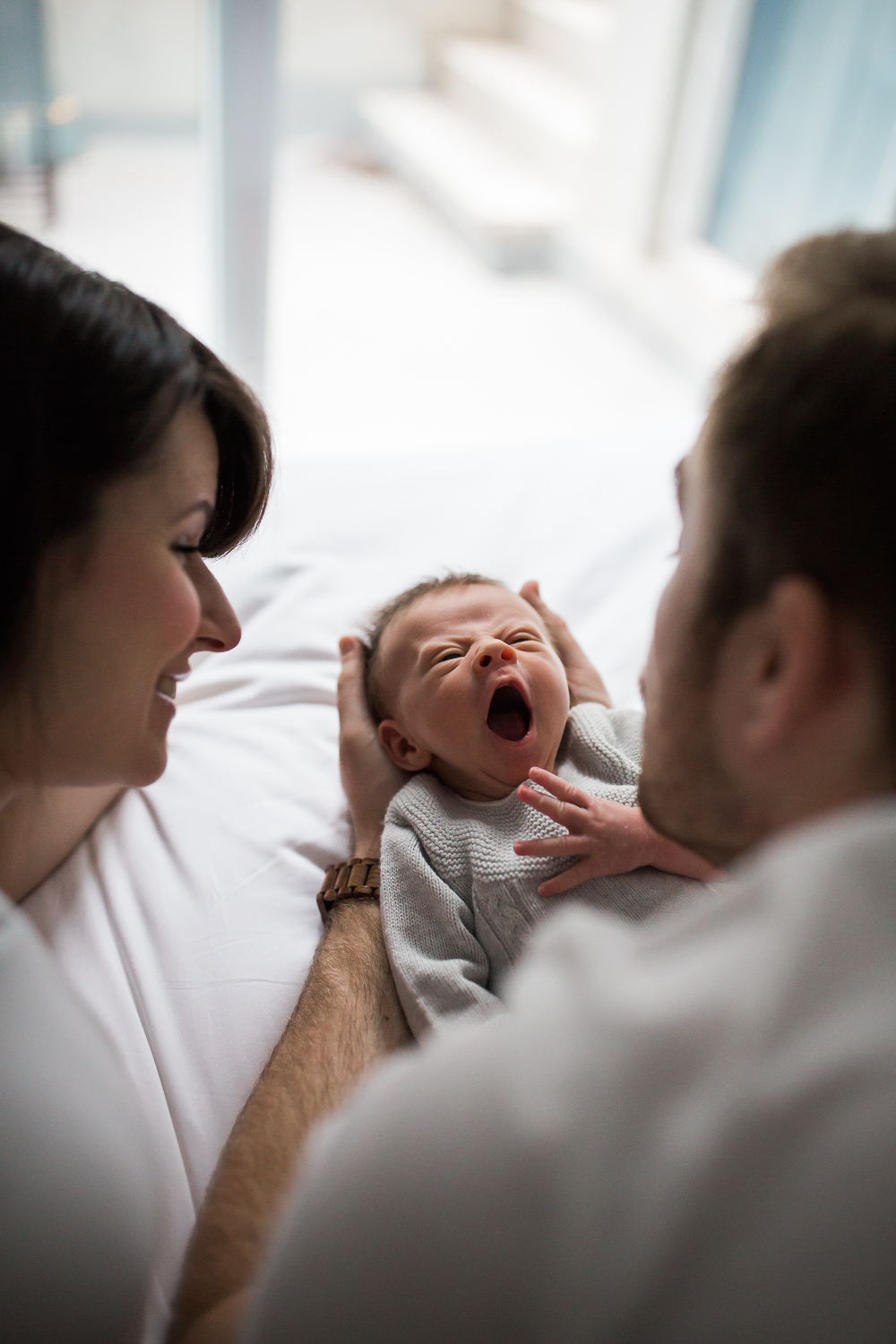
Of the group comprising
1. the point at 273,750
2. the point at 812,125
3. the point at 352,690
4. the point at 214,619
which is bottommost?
the point at 273,750

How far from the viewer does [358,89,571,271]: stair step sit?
433 cm

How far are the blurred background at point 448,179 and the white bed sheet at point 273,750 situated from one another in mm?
719

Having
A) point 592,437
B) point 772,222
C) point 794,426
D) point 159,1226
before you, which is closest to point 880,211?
point 772,222

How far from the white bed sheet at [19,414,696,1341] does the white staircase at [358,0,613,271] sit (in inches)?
102

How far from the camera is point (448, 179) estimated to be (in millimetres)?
4398

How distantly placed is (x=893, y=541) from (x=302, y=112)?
3.65m

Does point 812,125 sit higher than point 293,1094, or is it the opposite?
point 812,125

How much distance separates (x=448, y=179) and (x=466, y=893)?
155 inches

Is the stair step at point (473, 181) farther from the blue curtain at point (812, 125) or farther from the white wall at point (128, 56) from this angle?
the white wall at point (128, 56)

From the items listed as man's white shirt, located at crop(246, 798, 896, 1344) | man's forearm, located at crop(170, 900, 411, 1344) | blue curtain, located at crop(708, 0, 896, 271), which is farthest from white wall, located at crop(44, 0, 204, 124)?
man's white shirt, located at crop(246, 798, 896, 1344)

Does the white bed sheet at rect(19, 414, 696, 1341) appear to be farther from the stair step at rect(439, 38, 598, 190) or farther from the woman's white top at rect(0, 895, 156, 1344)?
the stair step at rect(439, 38, 598, 190)

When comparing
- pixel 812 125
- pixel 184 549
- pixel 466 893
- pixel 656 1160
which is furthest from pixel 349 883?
pixel 812 125

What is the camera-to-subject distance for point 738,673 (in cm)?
77

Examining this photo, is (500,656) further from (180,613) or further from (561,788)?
(180,613)
